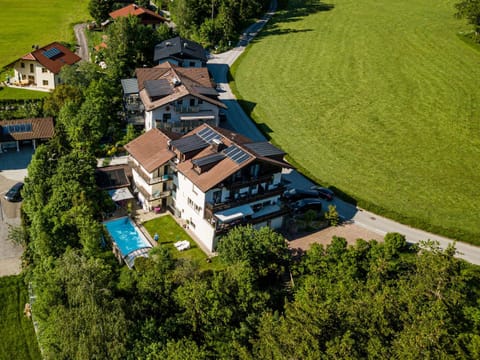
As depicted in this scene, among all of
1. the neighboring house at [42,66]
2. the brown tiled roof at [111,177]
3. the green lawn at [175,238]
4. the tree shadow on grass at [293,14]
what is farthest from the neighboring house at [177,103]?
the tree shadow on grass at [293,14]

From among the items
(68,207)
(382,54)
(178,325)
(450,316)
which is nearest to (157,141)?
(68,207)

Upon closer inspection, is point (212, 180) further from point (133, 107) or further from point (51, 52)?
point (51, 52)

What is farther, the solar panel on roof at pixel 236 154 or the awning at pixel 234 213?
the solar panel on roof at pixel 236 154

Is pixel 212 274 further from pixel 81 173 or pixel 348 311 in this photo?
pixel 81 173

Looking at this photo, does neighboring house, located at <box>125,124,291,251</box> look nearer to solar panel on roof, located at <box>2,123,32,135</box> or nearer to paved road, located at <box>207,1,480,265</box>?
paved road, located at <box>207,1,480,265</box>

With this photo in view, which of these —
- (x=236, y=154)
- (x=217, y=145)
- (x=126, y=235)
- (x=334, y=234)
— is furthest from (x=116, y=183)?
(x=334, y=234)

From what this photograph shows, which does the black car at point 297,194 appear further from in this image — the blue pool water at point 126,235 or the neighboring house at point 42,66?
the neighboring house at point 42,66
